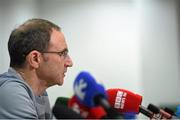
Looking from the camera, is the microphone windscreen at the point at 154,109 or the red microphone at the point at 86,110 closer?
the red microphone at the point at 86,110

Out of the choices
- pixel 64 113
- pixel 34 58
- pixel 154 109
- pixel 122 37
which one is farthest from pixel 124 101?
pixel 122 37

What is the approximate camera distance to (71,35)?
2.44 meters

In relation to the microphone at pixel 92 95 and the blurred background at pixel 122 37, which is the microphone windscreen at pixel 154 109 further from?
the blurred background at pixel 122 37

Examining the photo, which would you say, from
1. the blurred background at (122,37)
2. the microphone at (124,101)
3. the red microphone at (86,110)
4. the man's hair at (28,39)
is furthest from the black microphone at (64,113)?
the blurred background at (122,37)

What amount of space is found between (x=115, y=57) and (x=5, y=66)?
2.70 ft

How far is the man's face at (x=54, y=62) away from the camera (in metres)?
1.04

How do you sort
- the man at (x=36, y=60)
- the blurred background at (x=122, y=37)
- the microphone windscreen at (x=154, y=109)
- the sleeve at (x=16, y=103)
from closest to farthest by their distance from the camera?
the microphone windscreen at (x=154, y=109)
the sleeve at (x=16, y=103)
the man at (x=36, y=60)
the blurred background at (x=122, y=37)

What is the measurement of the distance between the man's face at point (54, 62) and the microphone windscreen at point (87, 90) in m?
0.59

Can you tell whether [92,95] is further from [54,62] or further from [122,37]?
[122,37]

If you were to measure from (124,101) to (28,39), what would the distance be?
360 millimetres

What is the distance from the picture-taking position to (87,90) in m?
0.43

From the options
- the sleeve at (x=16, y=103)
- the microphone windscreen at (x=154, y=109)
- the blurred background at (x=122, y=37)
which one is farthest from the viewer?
the blurred background at (x=122, y=37)

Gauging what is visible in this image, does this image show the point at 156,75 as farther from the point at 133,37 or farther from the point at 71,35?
the point at 71,35

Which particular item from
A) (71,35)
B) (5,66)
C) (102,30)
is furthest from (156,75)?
(5,66)
